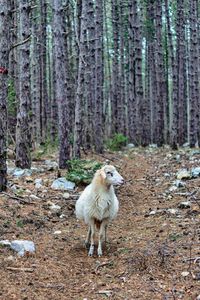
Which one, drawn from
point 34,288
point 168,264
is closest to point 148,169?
point 168,264

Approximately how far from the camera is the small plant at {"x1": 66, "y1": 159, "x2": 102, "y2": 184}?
10.5 meters

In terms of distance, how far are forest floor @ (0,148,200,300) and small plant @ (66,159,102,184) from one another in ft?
1.81

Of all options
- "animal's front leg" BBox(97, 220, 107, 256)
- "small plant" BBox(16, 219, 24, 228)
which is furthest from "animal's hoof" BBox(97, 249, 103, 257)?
"small plant" BBox(16, 219, 24, 228)

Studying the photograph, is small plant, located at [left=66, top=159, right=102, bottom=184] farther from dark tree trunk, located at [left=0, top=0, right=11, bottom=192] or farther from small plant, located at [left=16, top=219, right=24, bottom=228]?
small plant, located at [left=16, top=219, right=24, bottom=228]

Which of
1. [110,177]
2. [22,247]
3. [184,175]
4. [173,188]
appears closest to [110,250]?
[110,177]

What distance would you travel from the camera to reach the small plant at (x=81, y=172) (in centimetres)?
1050

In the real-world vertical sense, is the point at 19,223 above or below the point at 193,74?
below

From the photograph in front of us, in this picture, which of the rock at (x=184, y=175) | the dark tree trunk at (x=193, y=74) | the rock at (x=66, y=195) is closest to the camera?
the rock at (x=66, y=195)

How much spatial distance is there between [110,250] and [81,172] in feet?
13.1

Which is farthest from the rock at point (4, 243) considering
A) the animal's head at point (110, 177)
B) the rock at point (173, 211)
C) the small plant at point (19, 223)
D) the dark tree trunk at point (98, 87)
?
the dark tree trunk at point (98, 87)

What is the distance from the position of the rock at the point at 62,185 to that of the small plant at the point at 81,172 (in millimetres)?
152

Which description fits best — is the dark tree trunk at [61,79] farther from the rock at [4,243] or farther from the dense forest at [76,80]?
the rock at [4,243]

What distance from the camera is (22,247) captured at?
A: 20.7 ft

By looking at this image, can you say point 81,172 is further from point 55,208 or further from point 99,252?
point 99,252
